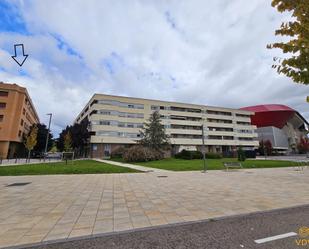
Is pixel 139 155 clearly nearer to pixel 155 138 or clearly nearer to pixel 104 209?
pixel 155 138

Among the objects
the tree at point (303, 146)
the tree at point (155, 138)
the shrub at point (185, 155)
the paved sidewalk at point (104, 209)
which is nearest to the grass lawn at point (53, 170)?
the paved sidewalk at point (104, 209)

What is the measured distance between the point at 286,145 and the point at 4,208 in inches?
3991

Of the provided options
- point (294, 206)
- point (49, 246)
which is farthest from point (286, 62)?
point (49, 246)

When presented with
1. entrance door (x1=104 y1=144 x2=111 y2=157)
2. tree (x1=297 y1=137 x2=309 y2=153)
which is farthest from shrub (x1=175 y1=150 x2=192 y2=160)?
tree (x1=297 y1=137 x2=309 y2=153)

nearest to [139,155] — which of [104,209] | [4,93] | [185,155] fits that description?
[185,155]

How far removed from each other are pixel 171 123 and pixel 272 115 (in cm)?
4892

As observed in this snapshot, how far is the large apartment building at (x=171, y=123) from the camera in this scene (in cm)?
5272

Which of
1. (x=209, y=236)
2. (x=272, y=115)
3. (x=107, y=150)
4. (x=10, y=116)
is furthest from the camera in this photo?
(x=272, y=115)

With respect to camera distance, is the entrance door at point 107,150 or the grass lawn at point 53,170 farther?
the entrance door at point 107,150

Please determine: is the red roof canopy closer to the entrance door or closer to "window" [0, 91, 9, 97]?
the entrance door

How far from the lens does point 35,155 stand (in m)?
55.5

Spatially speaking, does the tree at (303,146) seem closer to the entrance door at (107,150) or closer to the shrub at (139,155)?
the entrance door at (107,150)

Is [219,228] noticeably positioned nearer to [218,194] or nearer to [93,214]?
Answer: [93,214]

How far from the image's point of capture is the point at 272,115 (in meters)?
84.4
